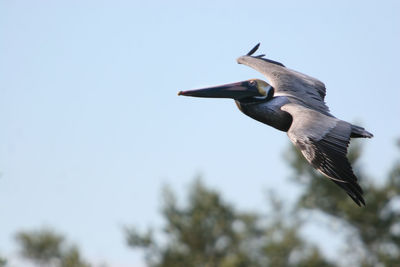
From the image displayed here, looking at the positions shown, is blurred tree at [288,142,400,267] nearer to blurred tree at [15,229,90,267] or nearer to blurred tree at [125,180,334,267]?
blurred tree at [125,180,334,267]

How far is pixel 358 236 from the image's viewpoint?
152 feet

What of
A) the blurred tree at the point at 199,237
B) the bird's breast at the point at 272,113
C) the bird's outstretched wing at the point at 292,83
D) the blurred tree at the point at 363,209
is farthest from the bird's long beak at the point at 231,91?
the blurred tree at the point at 363,209

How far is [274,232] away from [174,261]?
13.6 meters

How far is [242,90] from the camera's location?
11219 millimetres

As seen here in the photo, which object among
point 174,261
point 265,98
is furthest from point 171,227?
point 265,98

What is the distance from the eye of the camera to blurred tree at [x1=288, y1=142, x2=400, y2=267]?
148 feet

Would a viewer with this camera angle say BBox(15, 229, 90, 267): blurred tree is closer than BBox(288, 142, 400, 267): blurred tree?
No

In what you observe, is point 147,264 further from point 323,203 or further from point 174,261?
point 323,203

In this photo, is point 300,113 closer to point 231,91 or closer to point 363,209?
point 231,91

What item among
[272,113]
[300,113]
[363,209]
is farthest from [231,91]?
[363,209]

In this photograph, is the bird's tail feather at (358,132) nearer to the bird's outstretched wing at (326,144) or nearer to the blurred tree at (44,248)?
the bird's outstretched wing at (326,144)

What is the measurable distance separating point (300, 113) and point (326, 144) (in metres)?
0.79

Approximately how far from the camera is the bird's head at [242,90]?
1105 cm

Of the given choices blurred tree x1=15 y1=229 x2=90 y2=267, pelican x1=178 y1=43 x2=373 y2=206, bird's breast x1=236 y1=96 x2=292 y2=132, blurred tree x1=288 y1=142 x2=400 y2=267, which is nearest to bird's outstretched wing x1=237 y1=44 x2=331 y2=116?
pelican x1=178 y1=43 x2=373 y2=206
